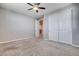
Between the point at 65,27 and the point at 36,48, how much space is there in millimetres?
1001

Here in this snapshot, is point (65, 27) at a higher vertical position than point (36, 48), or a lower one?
higher

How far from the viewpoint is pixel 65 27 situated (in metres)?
2.48

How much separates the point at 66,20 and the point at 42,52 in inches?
41.0

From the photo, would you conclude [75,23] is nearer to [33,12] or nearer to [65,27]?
[65,27]

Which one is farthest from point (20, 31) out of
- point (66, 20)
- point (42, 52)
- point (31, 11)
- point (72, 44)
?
point (72, 44)

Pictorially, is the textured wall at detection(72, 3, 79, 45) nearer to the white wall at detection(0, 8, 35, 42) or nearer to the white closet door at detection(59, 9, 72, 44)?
the white closet door at detection(59, 9, 72, 44)

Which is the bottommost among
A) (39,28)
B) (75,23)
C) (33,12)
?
(39,28)

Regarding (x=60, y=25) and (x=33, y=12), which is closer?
(x=33, y=12)

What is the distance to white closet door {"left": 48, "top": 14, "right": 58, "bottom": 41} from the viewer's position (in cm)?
241

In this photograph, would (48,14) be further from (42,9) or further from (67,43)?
(67,43)

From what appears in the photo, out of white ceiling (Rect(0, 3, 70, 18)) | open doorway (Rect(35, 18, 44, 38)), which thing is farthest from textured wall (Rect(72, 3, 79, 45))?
open doorway (Rect(35, 18, 44, 38))

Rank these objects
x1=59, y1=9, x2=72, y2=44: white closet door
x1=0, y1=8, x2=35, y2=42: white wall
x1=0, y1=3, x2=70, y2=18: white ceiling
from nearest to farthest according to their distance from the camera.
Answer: x1=0, y1=3, x2=70, y2=18: white ceiling → x1=59, y1=9, x2=72, y2=44: white closet door → x1=0, y1=8, x2=35, y2=42: white wall

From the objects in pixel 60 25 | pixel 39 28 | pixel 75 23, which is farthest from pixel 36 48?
pixel 75 23

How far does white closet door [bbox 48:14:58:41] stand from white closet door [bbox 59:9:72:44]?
12cm
